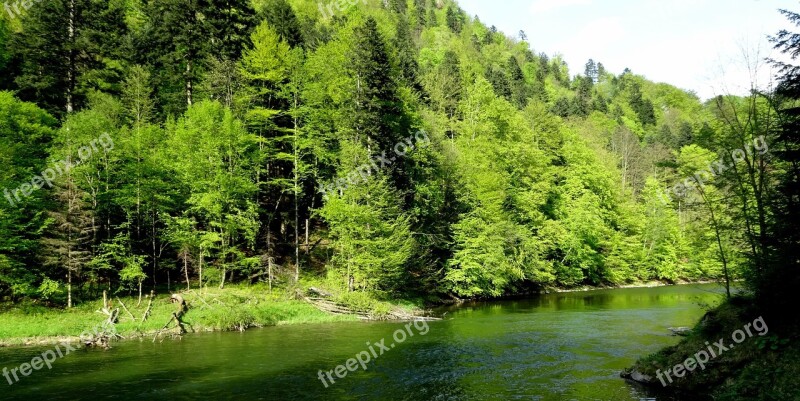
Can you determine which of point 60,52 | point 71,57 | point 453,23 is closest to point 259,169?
point 71,57

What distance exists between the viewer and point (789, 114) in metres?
14.0

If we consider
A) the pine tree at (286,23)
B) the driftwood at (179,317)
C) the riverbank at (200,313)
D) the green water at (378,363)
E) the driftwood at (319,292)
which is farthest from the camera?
the pine tree at (286,23)

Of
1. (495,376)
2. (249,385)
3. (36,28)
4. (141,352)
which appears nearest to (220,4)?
(36,28)

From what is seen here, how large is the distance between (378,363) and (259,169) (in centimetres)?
2228

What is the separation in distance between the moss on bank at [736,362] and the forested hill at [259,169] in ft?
19.6

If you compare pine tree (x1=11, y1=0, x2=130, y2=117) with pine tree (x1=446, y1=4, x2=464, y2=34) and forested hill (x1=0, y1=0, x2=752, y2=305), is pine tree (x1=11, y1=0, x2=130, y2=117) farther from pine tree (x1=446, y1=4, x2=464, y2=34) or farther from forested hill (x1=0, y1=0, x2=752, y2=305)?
pine tree (x1=446, y1=4, x2=464, y2=34)

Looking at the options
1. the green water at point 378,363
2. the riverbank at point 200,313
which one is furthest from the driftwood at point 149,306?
the green water at point 378,363

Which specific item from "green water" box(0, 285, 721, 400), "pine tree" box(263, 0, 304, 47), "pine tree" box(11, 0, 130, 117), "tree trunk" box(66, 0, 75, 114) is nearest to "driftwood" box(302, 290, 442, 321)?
"green water" box(0, 285, 721, 400)

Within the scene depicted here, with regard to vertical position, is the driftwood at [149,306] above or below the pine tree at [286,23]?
below

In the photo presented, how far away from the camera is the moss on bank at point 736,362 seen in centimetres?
1341

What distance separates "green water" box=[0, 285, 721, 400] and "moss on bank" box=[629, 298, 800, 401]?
1.59 m

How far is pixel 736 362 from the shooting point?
15117mm

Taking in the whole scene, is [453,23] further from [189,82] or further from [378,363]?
[378,363]

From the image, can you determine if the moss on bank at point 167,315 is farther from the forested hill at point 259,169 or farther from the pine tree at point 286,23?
the pine tree at point 286,23
